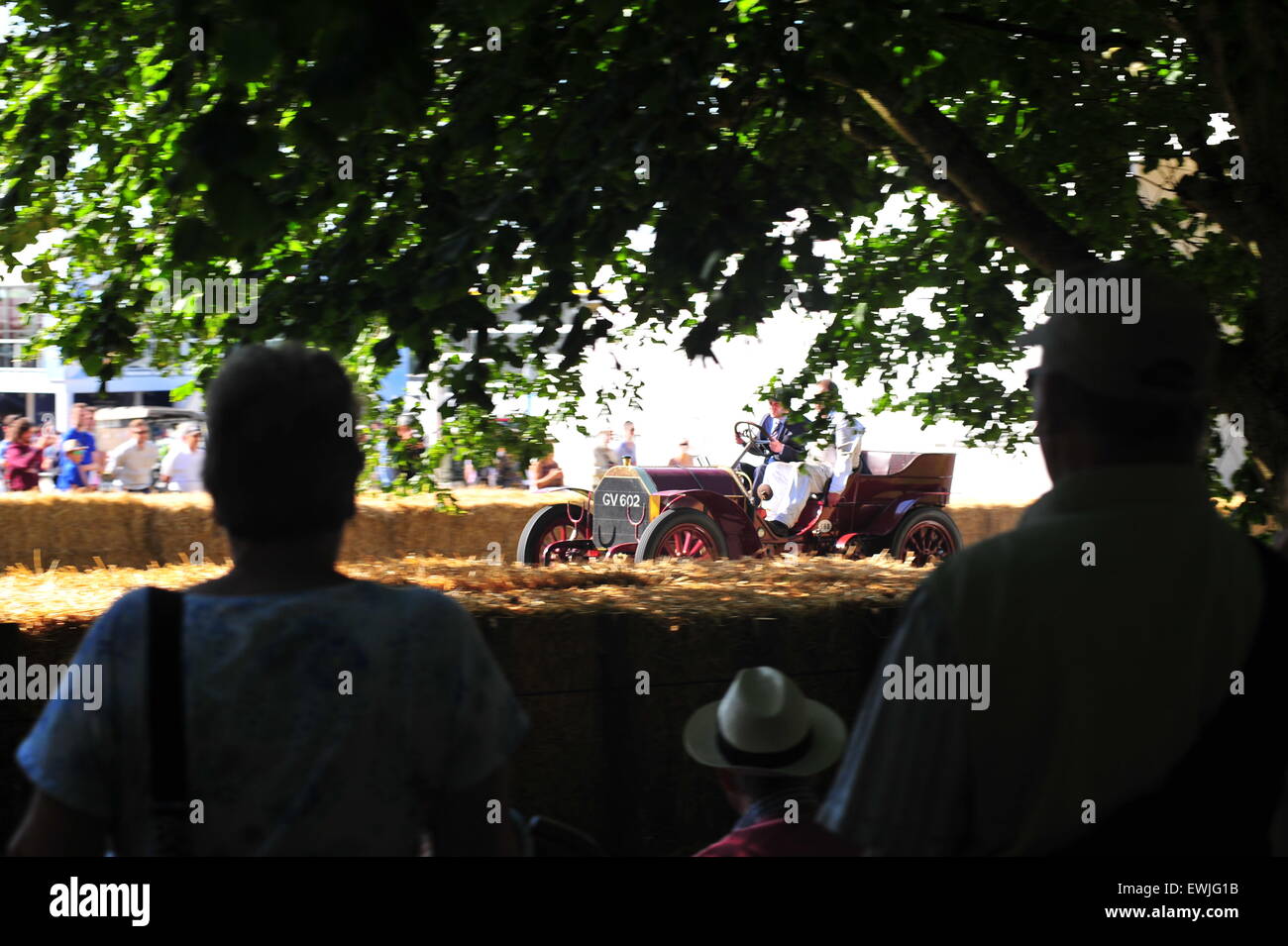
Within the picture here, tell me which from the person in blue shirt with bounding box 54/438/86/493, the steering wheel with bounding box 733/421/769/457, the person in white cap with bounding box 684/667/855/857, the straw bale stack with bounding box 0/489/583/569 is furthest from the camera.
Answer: the person in blue shirt with bounding box 54/438/86/493

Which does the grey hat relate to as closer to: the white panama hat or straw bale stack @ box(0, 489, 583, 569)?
the white panama hat

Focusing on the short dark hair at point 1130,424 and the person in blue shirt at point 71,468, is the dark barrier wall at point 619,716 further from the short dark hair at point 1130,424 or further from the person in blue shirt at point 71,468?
the person in blue shirt at point 71,468

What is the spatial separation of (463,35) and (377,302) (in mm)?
1308

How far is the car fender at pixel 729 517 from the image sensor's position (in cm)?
1138

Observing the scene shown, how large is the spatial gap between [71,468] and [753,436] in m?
8.76

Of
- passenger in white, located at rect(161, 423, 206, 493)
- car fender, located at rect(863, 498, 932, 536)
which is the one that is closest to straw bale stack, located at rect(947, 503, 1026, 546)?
car fender, located at rect(863, 498, 932, 536)

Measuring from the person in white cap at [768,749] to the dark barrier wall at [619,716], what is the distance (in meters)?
1.74

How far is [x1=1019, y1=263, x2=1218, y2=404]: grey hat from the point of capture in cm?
170

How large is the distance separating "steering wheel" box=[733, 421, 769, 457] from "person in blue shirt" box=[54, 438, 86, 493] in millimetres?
8063

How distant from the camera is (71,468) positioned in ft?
52.4

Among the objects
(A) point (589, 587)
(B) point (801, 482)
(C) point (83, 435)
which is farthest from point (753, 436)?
(C) point (83, 435)
